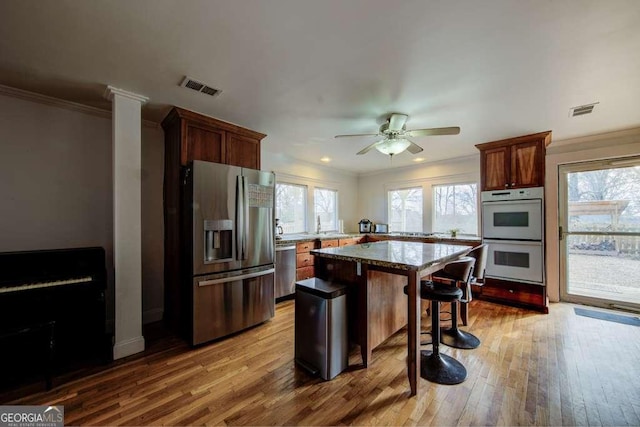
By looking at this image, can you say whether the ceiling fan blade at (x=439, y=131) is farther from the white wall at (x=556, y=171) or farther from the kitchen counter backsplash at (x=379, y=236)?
the white wall at (x=556, y=171)

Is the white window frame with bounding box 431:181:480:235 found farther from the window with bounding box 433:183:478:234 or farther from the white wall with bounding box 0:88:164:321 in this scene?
the white wall with bounding box 0:88:164:321

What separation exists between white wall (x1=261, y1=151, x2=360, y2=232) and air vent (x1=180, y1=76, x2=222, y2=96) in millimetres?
1958

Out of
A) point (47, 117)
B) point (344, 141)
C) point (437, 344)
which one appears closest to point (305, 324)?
point (437, 344)

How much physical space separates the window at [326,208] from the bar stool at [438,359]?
341 centimetres

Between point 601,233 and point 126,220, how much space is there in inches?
231

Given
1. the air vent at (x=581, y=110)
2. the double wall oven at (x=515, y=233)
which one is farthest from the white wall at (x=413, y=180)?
the air vent at (x=581, y=110)

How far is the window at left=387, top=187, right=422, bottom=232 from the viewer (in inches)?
217

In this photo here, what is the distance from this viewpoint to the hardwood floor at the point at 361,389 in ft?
5.32

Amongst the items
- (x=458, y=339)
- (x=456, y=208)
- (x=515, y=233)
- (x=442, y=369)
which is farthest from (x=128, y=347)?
(x=456, y=208)

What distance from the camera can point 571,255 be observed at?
3.79 m

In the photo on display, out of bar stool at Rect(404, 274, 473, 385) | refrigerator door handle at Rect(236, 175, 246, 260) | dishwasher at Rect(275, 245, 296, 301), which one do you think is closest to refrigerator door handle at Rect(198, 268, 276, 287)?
refrigerator door handle at Rect(236, 175, 246, 260)

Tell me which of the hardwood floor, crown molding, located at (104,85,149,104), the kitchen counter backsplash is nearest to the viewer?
the hardwood floor

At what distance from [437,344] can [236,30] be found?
283 centimetres

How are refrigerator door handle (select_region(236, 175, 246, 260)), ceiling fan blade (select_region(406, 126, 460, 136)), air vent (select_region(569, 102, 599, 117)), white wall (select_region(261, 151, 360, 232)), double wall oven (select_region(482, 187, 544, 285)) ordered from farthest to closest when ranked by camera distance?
1. white wall (select_region(261, 151, 360, 232))
2. double wall oven (select_region(482, 187, 544, 285))
3. refrigerator door handle (select_region(236, 175, 246, 260))
4. air vent (select_region(569, 102, 599, 117))
5. ceiling fan blade (select_region(406, 126, 460, 136))
